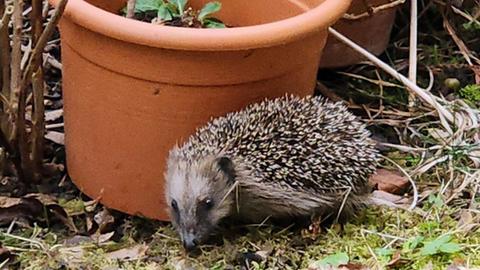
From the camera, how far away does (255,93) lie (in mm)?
3648

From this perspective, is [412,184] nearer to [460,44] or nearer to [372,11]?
[372,11]

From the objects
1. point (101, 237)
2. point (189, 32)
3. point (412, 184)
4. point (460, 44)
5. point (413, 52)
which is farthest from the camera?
point (460, 44)

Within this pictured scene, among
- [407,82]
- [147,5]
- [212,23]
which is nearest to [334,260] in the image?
[212,23]

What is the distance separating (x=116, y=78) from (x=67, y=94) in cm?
31

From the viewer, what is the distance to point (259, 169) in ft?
11.7

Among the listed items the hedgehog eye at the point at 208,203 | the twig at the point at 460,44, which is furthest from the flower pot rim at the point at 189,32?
the twig at the point at 460,44

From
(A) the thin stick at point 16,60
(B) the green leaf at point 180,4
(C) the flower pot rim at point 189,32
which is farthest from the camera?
(B) the green leaf at point 180,4

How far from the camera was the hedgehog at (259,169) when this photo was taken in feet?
11.7

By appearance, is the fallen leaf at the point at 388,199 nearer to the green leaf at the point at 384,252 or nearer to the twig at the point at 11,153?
the green leaf at the point at 384,252

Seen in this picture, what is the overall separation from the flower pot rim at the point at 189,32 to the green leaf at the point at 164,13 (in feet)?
1.17

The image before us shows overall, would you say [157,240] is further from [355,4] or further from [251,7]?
[355,4]

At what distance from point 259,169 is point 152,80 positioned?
45 centimetres

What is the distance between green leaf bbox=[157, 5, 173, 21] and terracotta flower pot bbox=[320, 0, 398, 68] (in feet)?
3.28

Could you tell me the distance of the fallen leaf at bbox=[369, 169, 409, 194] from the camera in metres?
4.05
